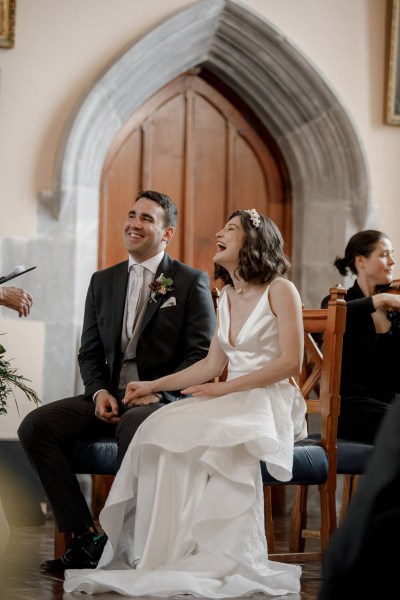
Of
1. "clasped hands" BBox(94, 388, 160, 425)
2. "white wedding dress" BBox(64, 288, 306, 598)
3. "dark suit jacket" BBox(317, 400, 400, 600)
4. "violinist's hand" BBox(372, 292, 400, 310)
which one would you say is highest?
"violinist's hand" BBox(372, 292, 400, 310)

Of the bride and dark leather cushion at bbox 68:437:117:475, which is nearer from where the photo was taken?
the bride

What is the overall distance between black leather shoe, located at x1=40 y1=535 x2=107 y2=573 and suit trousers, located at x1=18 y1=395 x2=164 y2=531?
8cm

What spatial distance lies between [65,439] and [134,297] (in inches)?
29.5

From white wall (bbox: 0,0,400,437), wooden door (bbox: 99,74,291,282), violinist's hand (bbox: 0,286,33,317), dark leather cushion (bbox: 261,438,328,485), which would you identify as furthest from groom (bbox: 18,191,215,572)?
wooden door (bbox: 99,74,291,282)

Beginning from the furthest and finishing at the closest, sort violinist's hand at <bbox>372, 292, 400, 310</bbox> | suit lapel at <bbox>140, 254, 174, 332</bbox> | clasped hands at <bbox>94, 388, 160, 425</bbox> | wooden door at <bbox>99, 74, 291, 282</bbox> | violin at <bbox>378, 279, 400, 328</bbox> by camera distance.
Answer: wooden door at <bbox>99, 74, 291, 282</bbox> → violin at <bbox>378, 279, 400, 328</bbox> → violinist's hand at <bbox>372, 292, 400, 310</bbox> → suit lapel at <bbox>140, 254, 174, 332</bbox> → clasped hands at <bbox>94, 388, 160, 425</bbox>

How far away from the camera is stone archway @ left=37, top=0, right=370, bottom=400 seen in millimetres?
5949

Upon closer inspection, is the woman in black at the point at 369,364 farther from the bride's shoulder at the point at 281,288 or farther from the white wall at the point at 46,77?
the white wall at the point at 46,77

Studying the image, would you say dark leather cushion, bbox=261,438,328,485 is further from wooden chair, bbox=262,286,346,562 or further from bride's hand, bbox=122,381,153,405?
bride's hand, bbox=122,381,153,405

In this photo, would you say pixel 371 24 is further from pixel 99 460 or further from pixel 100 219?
pixel 99 460

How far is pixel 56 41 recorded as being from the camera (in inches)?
235

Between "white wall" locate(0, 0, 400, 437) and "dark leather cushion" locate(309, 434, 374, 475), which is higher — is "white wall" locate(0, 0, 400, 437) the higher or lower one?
the higher one

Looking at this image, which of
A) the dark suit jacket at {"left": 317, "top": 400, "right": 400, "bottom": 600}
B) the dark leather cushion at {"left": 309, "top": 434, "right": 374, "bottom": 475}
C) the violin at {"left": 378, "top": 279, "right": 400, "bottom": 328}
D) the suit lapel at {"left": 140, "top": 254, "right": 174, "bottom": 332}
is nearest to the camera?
the dark suit jacket at {"left": 317, "top": 400, "right": 400, "bottom": 600}

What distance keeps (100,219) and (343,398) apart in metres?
2.43

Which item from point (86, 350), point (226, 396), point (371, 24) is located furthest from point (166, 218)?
point (371, 24)
